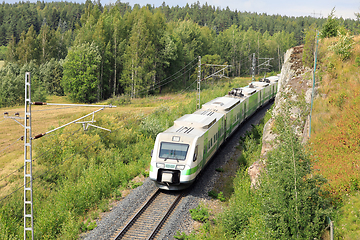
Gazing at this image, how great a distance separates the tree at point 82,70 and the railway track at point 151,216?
43096mm

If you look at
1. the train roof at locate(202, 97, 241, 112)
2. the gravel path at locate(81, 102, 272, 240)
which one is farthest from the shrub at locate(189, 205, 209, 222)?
the train roof at locate(202, 97, 241, 112)

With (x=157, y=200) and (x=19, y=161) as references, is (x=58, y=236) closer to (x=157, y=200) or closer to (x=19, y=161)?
(x=157, y=200)

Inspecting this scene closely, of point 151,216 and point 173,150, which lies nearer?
point 151,216

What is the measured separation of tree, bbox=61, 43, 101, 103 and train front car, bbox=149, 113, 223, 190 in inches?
1644

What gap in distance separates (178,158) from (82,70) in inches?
1813

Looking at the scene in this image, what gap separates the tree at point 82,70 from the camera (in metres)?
54.9

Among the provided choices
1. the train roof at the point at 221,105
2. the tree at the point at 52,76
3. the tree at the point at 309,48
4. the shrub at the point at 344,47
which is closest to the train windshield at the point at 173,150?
the train roof at the point at 221,105

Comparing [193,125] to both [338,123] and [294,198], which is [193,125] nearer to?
[338,123]

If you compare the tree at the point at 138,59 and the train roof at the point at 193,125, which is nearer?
the train roof at the point at 193,125

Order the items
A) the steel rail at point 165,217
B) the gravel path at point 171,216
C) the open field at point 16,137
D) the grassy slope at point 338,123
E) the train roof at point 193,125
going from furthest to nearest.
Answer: the open field at point 16,137, the train roof at point 193,125, the gravel path at point 171,216, the steel rail at point 165,217, the grassy slope at point 338,123

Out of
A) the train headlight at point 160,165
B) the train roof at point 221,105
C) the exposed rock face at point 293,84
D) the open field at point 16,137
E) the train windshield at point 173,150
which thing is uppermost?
the exposed rock face at point 293,84

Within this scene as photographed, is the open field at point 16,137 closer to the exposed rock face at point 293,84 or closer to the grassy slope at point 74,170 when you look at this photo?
the grassy slope at point 74,170

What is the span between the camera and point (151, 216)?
14219 millimetres

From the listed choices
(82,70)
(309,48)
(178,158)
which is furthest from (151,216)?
(82,70)
